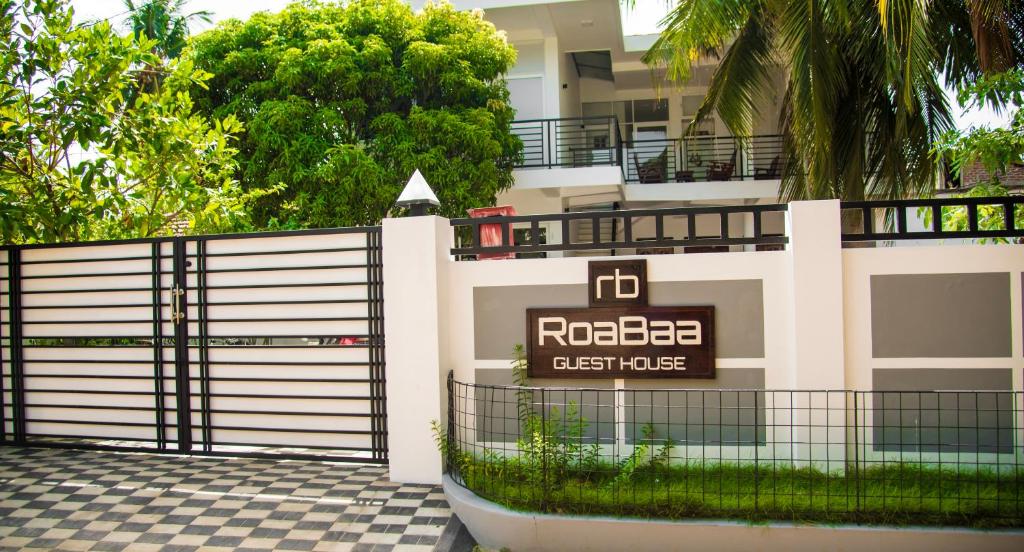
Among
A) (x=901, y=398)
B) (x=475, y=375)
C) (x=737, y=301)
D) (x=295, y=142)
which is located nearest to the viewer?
(x=901, y=398)

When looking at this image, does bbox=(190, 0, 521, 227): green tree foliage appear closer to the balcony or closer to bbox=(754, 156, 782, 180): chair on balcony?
the balcony

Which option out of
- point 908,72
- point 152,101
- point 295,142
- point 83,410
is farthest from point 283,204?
point 908,72

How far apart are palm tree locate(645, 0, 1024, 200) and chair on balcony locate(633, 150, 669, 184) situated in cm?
577

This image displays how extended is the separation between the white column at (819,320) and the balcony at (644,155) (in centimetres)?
873

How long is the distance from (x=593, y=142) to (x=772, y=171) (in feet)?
13.1

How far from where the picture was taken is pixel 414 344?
17.9ft

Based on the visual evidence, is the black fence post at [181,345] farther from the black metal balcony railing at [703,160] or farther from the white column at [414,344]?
the black metal balcony railing at [703,160]

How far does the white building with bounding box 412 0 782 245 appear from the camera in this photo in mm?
13703

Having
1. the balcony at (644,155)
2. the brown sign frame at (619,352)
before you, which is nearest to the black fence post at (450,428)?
the brown sign frame at (619,352)

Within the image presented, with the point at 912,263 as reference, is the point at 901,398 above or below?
below

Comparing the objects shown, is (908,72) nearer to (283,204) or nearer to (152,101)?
(152,101)

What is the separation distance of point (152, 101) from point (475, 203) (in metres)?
5.68

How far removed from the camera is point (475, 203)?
39.5ft

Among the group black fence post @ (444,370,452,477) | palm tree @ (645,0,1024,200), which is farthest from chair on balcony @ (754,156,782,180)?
black fence post @ (444,370,452,477)
